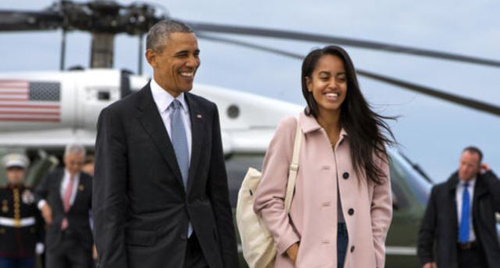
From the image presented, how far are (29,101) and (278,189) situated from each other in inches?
334

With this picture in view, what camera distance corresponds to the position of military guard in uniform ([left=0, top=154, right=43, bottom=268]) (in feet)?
32.8

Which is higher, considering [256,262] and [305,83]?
[305,83]

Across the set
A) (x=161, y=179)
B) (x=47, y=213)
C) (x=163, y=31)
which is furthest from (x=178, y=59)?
(x=47, y=213)

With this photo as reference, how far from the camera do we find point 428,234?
8.41 metres

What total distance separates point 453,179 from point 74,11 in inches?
207

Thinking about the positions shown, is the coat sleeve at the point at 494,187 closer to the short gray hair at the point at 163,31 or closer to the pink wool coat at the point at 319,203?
the pink wool coat at the point at 319,203

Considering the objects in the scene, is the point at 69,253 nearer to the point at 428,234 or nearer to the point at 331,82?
the point at 428,234

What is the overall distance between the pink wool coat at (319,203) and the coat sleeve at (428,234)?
4.38m

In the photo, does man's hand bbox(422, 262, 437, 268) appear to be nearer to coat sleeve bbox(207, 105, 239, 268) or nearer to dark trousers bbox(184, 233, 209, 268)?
coat sleeve bbox(207, 105, 239, 268)

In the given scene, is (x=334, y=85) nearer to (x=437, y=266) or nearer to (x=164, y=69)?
(x=164, y=69)

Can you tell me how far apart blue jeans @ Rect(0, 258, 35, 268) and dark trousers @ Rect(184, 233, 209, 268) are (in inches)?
258

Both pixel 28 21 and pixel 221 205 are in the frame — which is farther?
pixel 28 21

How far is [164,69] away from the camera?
12.9 feet

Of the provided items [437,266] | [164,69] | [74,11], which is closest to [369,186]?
[164,69]
